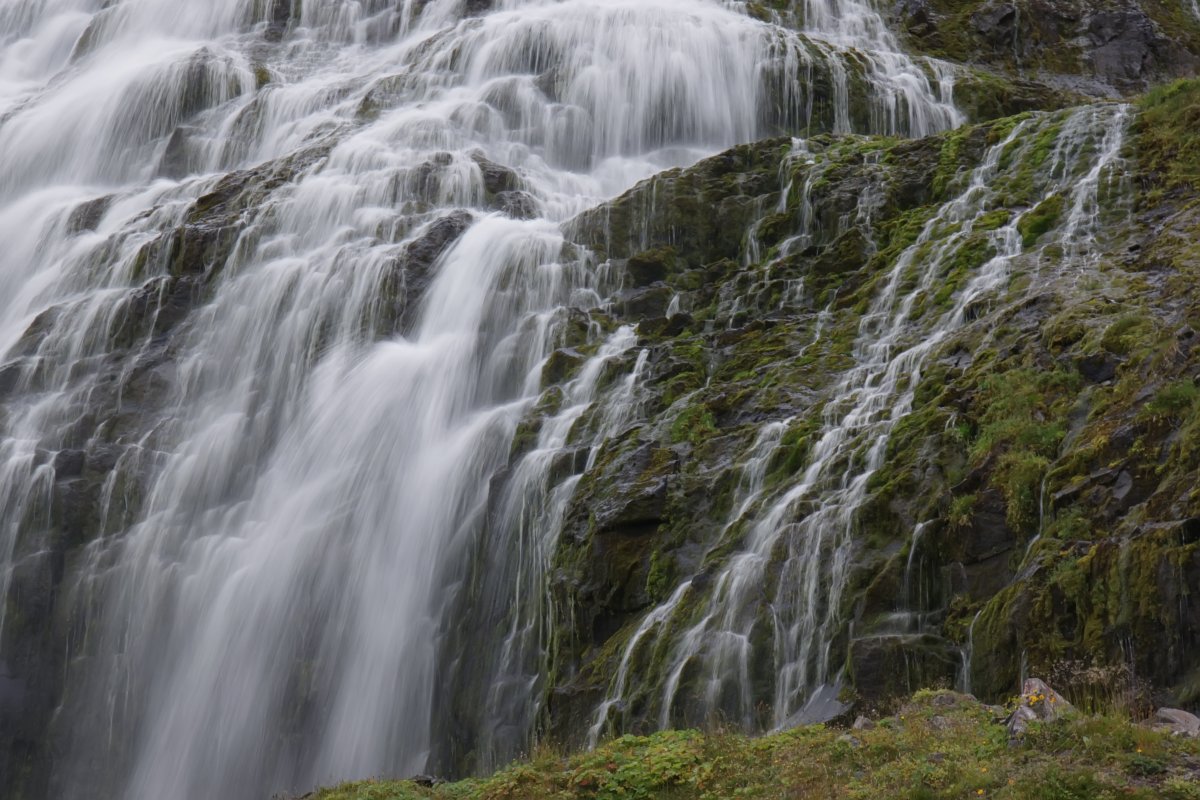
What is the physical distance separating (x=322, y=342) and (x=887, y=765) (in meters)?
15.5

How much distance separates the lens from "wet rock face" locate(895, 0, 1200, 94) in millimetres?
28531

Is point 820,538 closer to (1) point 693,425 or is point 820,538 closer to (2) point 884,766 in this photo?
(1) point 693,425

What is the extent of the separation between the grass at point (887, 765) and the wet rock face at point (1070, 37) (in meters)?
23.2

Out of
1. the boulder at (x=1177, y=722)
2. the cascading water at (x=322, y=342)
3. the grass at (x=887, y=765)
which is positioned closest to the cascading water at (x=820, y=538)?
the grass at (x=887, y=765)

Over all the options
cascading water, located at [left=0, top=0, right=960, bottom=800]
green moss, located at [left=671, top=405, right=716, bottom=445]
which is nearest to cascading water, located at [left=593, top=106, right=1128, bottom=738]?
green moss, located at [left=671, top=405, right=716, bottom=445]

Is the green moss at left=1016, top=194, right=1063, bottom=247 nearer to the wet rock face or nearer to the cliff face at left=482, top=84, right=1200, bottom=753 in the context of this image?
the cliff face at left=482, top=84, right=1200, bottom=753

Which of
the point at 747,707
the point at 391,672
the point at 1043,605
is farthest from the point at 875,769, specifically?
the point at 391,672

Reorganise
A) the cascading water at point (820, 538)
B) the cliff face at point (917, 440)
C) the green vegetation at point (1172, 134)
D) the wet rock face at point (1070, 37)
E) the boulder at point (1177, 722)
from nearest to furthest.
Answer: the boulder at point (1177, 722) < the cliff face at point (917, 440) < the cascading water at point (820, 538) < the green vegetation at point (1172, 134) < the wet rock face at point (1070, 37)

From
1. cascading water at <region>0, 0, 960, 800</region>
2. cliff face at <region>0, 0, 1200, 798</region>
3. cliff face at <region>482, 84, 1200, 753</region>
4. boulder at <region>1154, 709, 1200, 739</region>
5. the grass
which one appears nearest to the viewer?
the grass

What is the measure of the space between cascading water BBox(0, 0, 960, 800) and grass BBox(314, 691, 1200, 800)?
471 centimetres

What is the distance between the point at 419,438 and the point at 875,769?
11.6 metres

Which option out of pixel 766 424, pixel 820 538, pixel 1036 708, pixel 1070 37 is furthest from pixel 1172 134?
pixel 1070 37

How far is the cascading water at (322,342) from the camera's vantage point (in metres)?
16.5

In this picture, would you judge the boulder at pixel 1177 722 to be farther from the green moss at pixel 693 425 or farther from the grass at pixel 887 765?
the green moss at pixel 693 425
